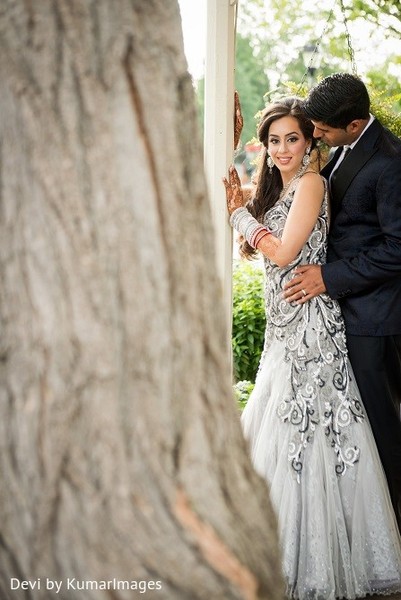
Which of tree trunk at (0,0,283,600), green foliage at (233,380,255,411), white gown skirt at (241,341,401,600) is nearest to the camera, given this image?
tree trunk at (0,0,283,600)

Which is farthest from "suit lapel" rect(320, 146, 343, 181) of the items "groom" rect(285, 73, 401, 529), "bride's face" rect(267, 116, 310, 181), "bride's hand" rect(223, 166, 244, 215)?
"bride's hand" rect(223, 166, 244, 215)

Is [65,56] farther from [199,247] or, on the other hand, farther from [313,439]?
[313,439]

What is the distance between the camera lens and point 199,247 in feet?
6.89

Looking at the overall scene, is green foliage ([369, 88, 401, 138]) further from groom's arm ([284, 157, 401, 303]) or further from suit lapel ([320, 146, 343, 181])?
groom's arm ([284, 157, 401, 303])

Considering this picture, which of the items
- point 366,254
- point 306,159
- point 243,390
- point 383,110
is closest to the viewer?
point 366,254

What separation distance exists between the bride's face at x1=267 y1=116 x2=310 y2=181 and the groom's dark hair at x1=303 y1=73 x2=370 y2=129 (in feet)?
0.46

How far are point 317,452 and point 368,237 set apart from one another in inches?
39.8

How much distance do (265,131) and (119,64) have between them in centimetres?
262

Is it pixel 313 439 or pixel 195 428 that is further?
pixel 313 439

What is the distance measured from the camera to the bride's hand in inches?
175

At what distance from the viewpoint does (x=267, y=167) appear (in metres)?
4.68

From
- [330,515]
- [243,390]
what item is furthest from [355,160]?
[243,390]

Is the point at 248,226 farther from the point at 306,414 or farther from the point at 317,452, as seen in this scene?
the point at 317,452

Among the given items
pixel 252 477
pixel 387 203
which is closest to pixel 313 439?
pixel 387 203
